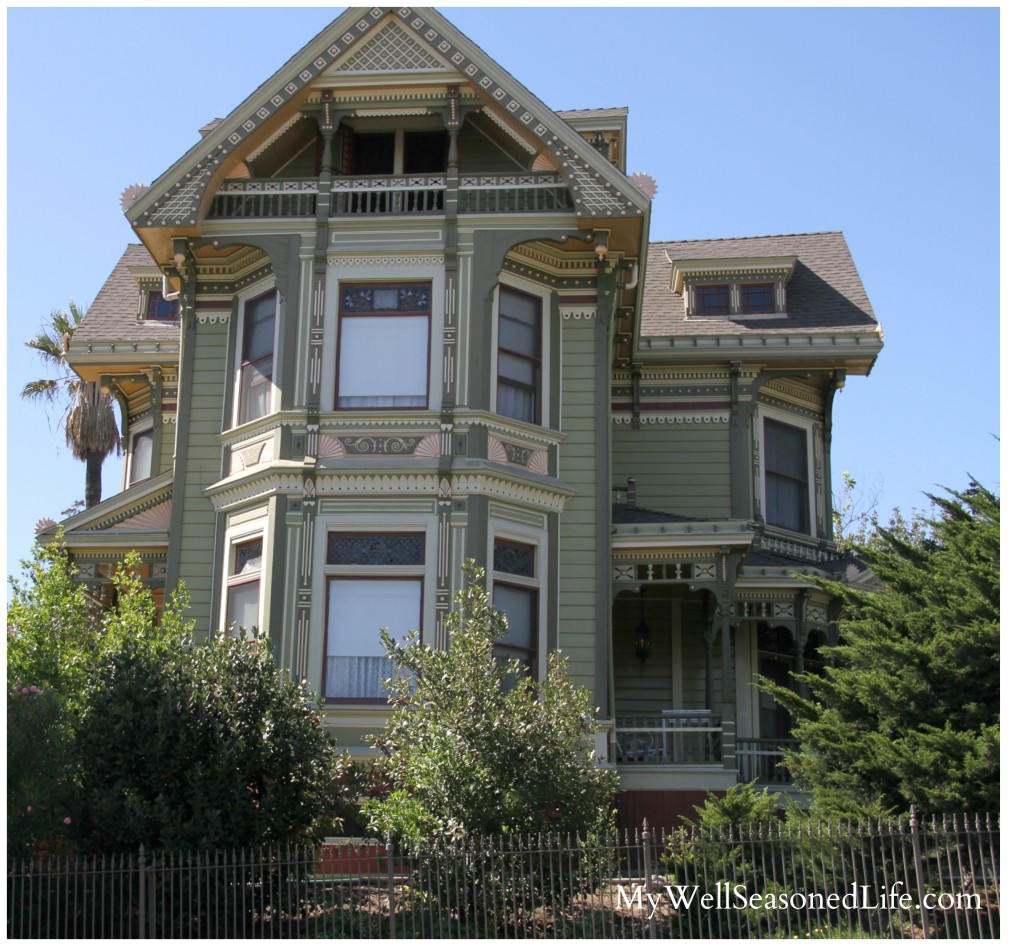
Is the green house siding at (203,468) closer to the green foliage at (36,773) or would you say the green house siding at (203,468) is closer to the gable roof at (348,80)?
the gable roof at (348,80)

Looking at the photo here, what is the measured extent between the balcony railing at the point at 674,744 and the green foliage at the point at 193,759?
218 inches

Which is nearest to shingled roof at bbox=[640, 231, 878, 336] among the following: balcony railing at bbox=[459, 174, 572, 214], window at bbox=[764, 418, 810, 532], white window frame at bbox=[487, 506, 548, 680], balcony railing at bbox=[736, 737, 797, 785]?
window at bbox=[764, 418, 810, 532]

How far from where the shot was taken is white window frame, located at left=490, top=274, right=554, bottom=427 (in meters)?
18.5

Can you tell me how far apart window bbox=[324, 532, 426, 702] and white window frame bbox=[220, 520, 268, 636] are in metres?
0.91

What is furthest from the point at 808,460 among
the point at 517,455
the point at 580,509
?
the point at 517,455

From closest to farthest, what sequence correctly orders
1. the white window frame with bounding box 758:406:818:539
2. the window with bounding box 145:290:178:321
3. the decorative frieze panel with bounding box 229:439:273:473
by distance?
the decorative frieze panel with bounding box 229:439:273:473
the white window frame with bounding box 758:406:818:539
the window with bounding box 145:290:178:321

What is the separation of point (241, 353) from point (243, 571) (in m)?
3.23

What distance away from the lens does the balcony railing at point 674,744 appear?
17.9 meters

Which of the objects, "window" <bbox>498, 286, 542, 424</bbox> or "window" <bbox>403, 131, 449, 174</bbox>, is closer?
"window" <bbox>498, 286, 542, 424</bbox>

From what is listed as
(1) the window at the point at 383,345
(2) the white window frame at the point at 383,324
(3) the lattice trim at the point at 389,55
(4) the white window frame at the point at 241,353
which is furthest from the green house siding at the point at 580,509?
(3) the lattice trim at the point at 389,55

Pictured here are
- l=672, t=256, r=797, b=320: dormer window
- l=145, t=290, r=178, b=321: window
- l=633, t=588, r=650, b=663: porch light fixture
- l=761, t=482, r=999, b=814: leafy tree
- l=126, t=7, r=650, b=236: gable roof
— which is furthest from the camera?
l=672, t=256, r=797, b=320: dormer window

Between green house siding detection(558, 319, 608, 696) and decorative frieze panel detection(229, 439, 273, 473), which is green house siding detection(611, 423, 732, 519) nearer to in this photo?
green house siding detection(558, 319, 608, 696)

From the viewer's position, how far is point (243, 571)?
60.6 feet

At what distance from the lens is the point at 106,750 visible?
13.0 metres
